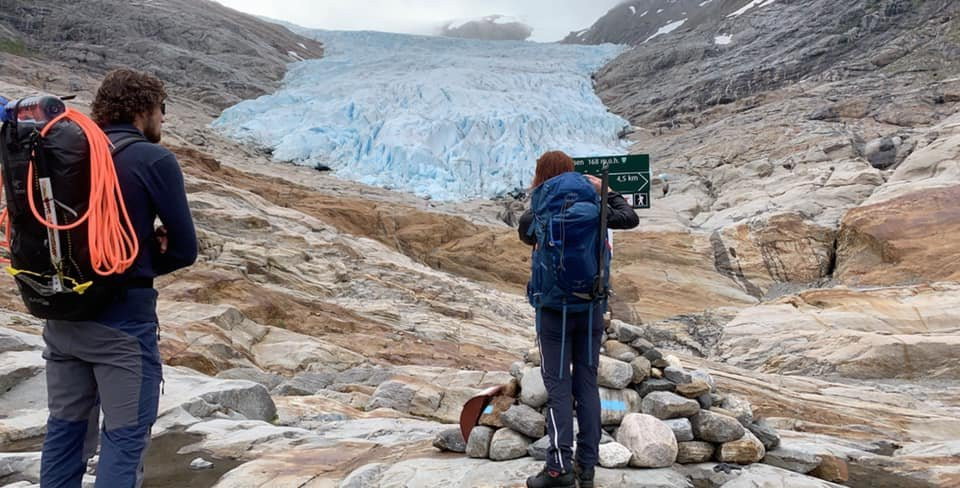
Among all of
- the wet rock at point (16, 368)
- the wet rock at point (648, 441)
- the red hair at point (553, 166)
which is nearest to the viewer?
the red hair at point (553, 166)

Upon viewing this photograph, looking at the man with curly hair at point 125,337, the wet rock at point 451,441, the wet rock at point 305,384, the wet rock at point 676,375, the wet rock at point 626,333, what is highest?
the man with curly hair at point 125,337

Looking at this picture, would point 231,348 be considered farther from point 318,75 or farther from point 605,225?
point 318,75

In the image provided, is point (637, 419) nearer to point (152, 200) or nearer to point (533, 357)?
point (533, 357)

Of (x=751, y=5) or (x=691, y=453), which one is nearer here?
(x=691, y=453)

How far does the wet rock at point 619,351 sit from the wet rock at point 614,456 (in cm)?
100

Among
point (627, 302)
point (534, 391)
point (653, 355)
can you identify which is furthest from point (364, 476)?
point (627, 302)

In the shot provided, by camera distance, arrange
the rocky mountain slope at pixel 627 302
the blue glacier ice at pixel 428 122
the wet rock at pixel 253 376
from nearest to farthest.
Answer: the rocky mountain slope at pixel 627 302 → the wet rock at pixel 253 376 → the blue glacier ice at pixel 428 122

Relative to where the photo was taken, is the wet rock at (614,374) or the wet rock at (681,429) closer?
the wet rock at (681,429)

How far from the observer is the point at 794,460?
17.6 feet

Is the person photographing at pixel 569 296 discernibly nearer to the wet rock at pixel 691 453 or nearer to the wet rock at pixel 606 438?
the wet rock at pixel 606 438

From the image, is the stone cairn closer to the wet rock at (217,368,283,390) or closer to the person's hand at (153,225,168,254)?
the person's hand at (153,225,168,254)

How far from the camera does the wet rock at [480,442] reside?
5.17m

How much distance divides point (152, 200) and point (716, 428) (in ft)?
14.7

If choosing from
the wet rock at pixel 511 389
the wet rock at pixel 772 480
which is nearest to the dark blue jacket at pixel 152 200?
the wet rock at pixel 511 389
